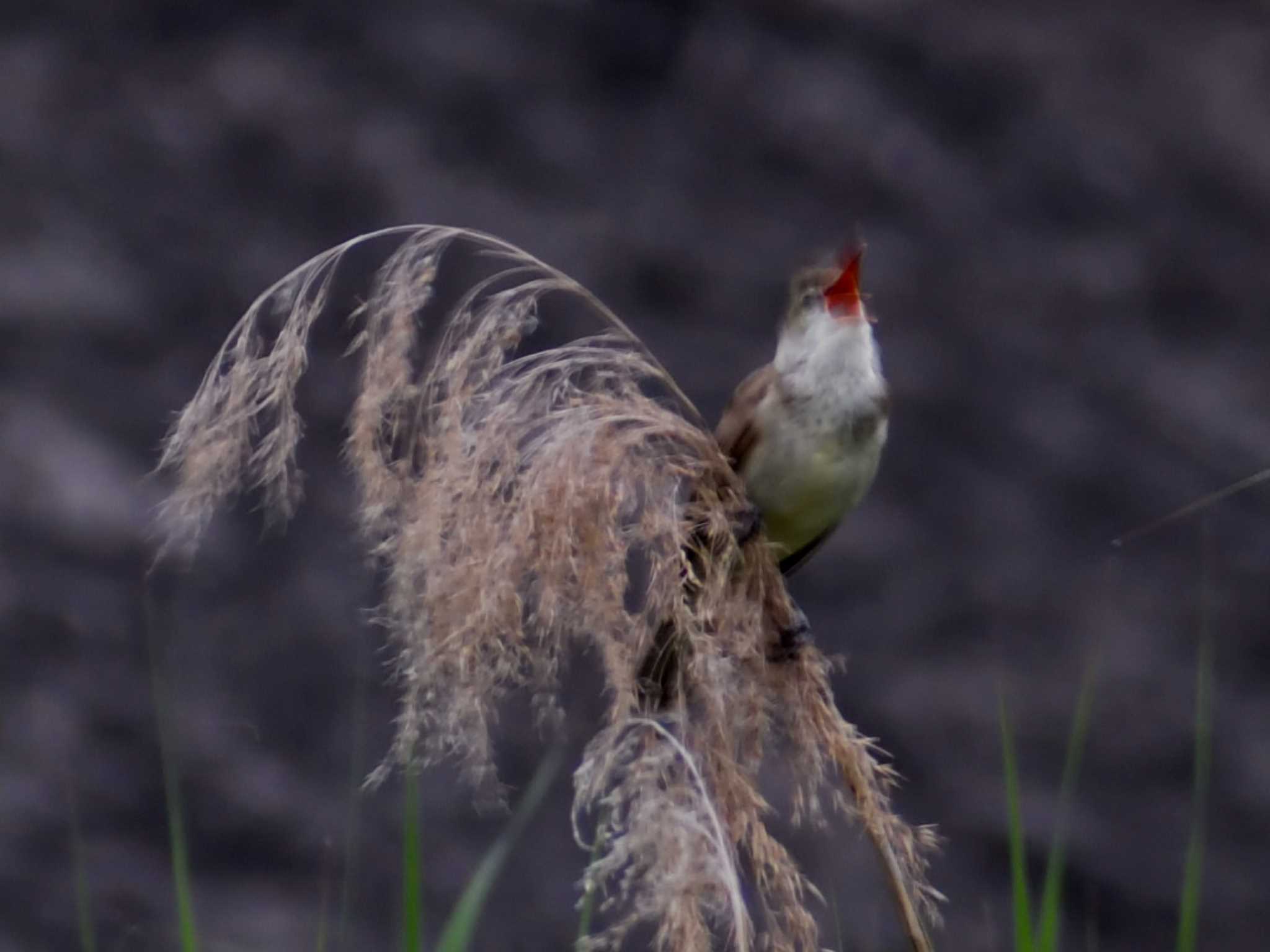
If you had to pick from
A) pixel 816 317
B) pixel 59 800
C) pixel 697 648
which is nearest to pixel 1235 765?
pixel 816 317

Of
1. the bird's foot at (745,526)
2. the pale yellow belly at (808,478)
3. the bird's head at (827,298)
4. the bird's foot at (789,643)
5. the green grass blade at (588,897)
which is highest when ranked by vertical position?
the bird's head at (827,298)

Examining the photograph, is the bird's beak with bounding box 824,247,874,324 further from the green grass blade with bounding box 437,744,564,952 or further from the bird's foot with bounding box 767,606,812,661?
the green grass blade with bounding box 437,744,564,952

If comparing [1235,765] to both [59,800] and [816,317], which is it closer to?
[816,317]

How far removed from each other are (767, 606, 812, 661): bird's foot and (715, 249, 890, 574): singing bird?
2.48 ft

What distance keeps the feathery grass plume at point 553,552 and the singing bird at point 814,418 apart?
877 millimetres

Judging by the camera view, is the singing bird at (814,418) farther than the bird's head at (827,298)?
Yes

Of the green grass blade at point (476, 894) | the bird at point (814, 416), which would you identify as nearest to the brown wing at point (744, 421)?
the bird at point (814, 416)

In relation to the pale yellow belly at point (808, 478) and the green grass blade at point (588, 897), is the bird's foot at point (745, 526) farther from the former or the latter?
the pale yellow belly at point (808, 478)

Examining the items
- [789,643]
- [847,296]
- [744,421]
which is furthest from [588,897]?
[744,421]

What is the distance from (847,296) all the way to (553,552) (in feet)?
3.39

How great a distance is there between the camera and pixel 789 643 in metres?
1.81

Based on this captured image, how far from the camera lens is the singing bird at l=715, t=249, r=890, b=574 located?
2648 mm

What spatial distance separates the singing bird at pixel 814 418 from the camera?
2.65m

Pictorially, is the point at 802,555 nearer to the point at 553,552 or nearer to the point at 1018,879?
the point at 553,552
